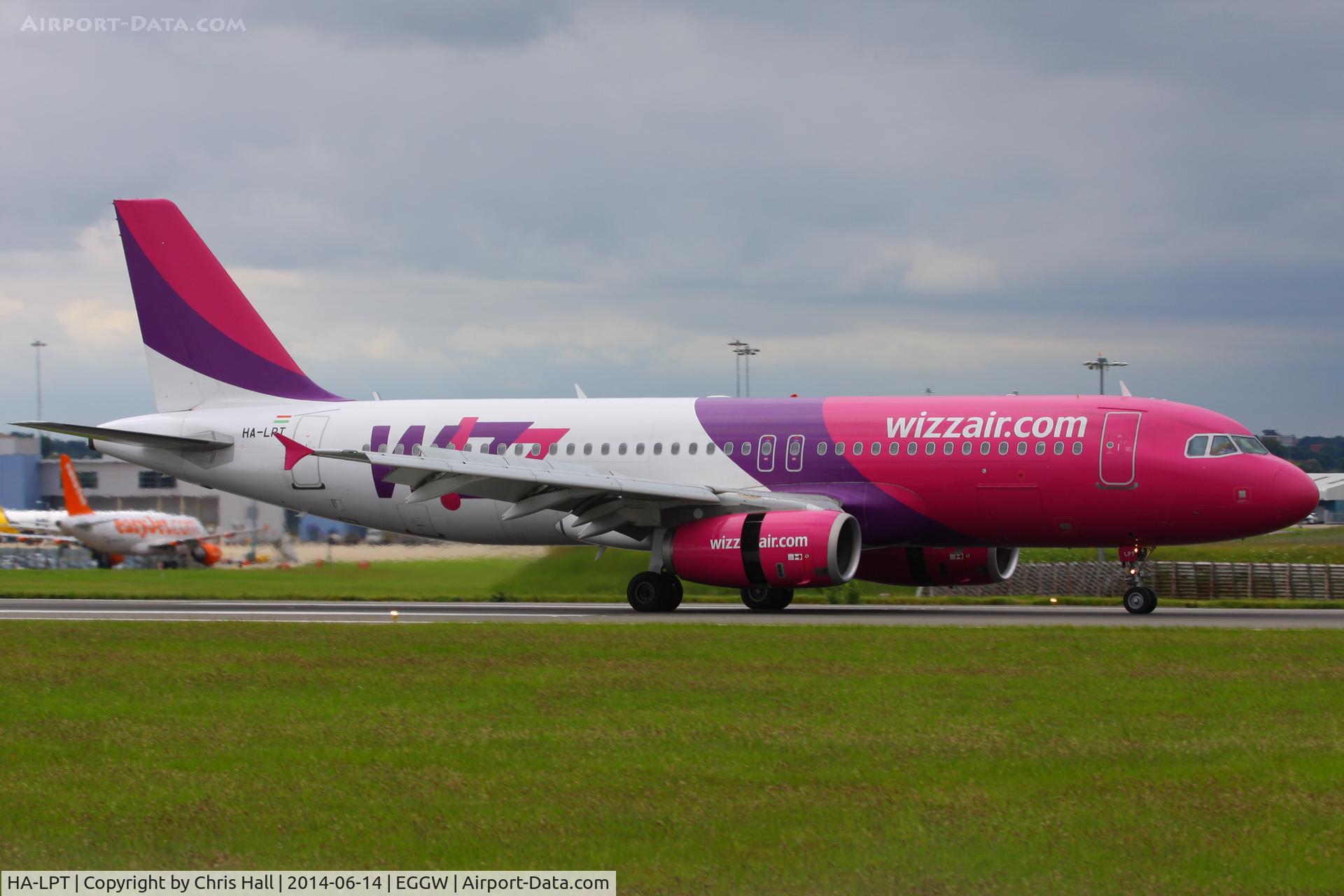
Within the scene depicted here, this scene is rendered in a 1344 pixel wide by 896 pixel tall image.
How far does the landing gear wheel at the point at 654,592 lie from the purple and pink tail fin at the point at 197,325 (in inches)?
383

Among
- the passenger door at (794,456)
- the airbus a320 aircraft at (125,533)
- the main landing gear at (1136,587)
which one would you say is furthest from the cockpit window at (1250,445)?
the airbus a320 aircraft at (125,533)

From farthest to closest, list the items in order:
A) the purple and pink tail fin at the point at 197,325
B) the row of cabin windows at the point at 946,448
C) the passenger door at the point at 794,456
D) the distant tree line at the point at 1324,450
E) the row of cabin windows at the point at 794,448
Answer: the distant tree line at the point at 1324,450, the purple and pink tail fin at the point at 197,325, the passenger door at the point at 794,456, the row of cabin windows at the point at 794,448, the row of cabin windows at the point at 946,448

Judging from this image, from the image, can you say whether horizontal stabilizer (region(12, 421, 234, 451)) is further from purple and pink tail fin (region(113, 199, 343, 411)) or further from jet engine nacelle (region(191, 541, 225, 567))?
jet engine nacelle (region(191, 541, 225, 567))

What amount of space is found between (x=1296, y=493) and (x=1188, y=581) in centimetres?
1394

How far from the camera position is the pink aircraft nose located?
2408 cm

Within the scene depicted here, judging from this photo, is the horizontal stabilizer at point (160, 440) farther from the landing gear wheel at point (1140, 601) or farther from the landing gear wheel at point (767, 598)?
the landing gear wheel at point (1140, 601)

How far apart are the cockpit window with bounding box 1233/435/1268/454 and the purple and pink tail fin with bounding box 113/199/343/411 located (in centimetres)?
1874

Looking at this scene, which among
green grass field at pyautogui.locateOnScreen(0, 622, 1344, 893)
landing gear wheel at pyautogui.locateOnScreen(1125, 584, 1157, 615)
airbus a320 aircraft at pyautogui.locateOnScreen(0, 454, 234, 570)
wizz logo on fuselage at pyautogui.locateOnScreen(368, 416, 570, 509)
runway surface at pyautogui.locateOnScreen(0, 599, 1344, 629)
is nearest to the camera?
green grass field at pyautogui.locateOnScreen(0, 622, 1344, 893)

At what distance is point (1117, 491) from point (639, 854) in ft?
61.0

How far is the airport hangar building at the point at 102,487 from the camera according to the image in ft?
172

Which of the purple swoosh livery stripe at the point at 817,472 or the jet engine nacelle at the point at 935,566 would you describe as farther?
the jet engine nacelle at the point at 935,566

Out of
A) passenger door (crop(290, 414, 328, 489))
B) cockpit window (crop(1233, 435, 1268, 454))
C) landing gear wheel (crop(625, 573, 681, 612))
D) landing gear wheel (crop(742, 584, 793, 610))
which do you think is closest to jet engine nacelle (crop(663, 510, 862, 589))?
landing gear wheel (crop(625, 573, 681, 612))

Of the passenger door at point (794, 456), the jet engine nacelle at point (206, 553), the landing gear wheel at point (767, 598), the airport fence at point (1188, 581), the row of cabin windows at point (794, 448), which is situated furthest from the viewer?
the jet engine nacelle at point (206, 553)

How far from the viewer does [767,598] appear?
2720 centimetres
